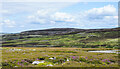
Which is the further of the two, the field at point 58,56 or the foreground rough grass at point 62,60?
the field at point 58,56

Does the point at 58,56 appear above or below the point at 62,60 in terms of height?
below

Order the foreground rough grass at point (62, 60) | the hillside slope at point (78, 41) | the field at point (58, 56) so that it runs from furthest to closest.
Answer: the hillside slope at point (78, 41) < the field at point (58, 56) < the foreground rough grass at point (62, 60)

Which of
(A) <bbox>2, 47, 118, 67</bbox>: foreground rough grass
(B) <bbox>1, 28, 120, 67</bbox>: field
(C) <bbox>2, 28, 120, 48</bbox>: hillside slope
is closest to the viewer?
(A) <bbox>2, 47, 118, 67</bbox>: foreground rough grass

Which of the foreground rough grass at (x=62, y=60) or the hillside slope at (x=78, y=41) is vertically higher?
the foreground rough grass at (x=62, y=60)

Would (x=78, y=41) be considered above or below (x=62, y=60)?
below

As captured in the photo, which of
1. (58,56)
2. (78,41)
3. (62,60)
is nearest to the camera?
(62,60)

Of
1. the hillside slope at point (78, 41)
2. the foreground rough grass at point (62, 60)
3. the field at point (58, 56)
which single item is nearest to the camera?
the foreground rough grass at point (62, 60)

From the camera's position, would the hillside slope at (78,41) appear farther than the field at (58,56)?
Yes

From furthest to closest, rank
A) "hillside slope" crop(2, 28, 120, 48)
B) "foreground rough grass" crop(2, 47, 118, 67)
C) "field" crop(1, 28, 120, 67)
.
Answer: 1. "hillside slope" crop(2, 28, 120, 48)
2. "field" crop(1, 28, 120, 67)
3. "foreground rough grass" crop(2, 47, 118, 67)

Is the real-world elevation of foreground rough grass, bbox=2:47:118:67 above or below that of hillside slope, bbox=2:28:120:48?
above

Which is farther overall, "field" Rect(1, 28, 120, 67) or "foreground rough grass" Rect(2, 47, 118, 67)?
"field" Rect(1, 28, 120, 67)

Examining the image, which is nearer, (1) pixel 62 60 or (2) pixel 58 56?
(1) pixel 62 60

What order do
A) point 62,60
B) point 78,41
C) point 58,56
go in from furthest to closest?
point 78,41, point 58,56, point 62,60

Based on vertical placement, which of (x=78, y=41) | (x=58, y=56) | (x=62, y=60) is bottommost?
(x=78, y=41)
